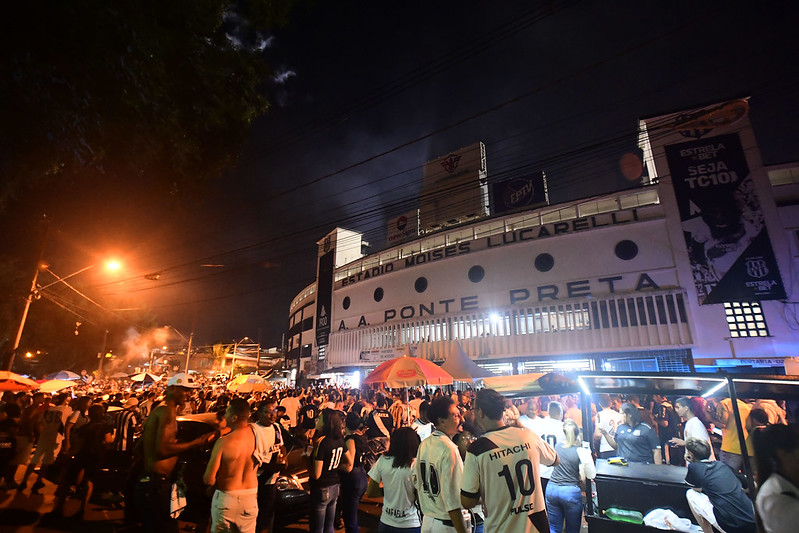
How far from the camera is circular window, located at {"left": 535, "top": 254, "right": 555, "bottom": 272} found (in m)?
25.5

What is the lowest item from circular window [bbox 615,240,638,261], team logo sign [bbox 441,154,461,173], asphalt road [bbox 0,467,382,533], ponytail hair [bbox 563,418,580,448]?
asphalt road [bbox 0,467,382,533]

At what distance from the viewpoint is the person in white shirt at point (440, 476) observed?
3.64 meters

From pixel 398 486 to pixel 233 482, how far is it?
182 cm

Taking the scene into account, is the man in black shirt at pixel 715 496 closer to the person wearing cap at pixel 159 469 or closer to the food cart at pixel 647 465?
the food cart at pixel 647 465

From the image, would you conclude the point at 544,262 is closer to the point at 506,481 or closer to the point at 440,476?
the point at 440,476

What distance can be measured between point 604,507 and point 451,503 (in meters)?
2.95

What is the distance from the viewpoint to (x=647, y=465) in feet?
19.3

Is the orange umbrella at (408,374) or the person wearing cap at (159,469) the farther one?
the orange umbrella at (408,374)

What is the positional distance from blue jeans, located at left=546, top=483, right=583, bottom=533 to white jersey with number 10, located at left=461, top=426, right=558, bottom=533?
8.13ft

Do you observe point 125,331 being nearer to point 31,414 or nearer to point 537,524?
point 31,414

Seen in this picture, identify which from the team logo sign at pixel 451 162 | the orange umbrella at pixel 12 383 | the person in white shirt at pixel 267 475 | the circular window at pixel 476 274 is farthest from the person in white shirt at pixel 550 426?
the team logo sign at pixel 451 162

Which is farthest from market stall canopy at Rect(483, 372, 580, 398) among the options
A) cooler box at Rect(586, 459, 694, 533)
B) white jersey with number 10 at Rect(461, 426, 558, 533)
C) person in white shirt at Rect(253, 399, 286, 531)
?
person in white shirt at Rect(253, 399, 286, 531)

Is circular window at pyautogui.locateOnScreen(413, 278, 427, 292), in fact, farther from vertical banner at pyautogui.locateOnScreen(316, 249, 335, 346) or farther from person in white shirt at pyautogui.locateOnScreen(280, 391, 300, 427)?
person in white shirt at pyautogui.locateOnScreen(280, 391, 300, 427)

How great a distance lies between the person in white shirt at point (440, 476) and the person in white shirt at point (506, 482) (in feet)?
0.98
